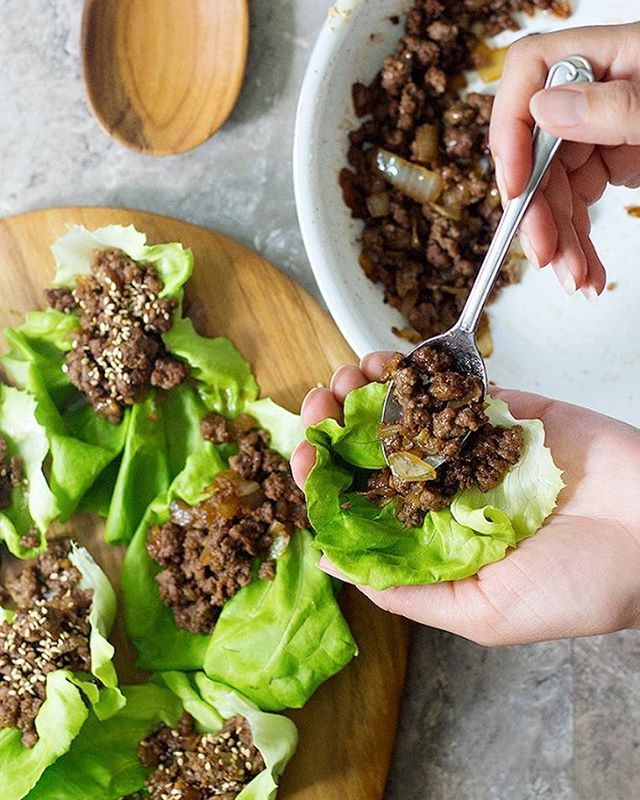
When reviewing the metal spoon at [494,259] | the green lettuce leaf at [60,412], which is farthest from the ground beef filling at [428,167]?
the green lettuce leaf at [60,412]

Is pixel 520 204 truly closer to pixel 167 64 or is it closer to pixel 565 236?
pixel 565 236

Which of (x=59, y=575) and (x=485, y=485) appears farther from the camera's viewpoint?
(x=59, y=575)

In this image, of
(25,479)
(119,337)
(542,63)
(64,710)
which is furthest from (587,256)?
(64,710)

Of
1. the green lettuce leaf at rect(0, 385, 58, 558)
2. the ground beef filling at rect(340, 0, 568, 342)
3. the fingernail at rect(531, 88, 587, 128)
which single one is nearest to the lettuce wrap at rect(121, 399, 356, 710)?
the green lettuce leaf at rect(0, 385, 58, 558)

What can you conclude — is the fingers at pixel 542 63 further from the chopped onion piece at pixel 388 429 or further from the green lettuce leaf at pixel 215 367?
the green lettuce leaf at pixel 215 367

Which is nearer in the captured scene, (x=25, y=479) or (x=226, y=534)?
(x=226, y=534)

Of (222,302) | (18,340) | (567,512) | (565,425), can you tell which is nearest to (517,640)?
(567,512)

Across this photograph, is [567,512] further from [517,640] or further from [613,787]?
[613,787]
